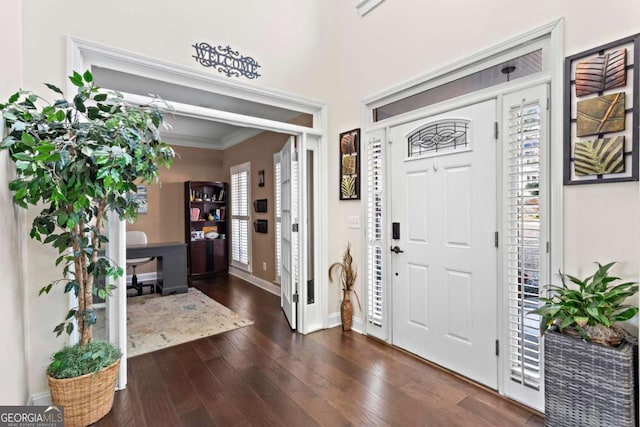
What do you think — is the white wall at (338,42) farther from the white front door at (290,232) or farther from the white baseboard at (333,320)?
the white front door at (290,232)

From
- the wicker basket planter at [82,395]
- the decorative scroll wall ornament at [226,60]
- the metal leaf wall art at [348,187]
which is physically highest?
the decorative scroll wall ornament at [226,60]

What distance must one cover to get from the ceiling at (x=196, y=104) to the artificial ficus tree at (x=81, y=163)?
0.64 meters

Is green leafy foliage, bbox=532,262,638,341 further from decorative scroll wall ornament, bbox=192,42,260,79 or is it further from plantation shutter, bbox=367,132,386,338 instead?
decorative scroll wall ornament, bbox=192,42,260,79

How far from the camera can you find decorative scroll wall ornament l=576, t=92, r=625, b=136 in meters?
1.67

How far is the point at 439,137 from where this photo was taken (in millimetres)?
2570

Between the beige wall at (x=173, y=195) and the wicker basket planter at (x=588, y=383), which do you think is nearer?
the wicker basket planter at (x=588, y=383)

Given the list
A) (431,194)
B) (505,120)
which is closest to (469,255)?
(431,194)

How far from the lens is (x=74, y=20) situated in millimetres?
2096

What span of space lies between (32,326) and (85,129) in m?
1.36

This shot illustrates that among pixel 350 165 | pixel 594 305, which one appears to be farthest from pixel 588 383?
pixel 350 165

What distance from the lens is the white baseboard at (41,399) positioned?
199 cm

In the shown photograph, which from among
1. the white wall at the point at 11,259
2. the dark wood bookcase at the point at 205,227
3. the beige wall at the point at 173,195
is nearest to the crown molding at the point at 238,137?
the beige wall at the point at 173,195

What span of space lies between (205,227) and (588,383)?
6.00m

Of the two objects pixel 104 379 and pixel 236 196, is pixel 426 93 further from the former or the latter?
pixel 236 196
